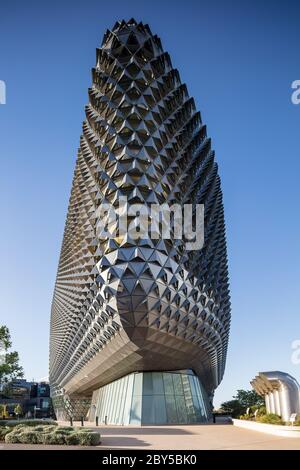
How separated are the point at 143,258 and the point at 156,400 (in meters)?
13.6

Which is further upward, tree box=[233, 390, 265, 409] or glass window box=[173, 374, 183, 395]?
glass window box=[173, 374, 183, 395]

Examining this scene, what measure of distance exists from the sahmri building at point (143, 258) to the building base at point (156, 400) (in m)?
0.11

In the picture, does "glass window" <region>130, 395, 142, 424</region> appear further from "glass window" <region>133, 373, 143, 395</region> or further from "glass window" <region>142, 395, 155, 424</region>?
"glass window" <region>133, 373, 143, 395</region>

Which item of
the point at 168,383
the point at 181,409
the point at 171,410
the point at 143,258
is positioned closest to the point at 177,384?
the point at 168,383

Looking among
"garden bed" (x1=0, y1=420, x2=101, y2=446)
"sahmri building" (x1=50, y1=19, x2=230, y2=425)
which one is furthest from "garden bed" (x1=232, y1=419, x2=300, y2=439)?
"sahmri building" (x1=50, y1=19, x2=230, y2=425)

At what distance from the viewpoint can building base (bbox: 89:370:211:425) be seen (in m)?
34.0

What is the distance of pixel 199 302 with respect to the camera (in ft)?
130

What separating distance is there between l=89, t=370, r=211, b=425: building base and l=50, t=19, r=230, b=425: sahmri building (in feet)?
0.36

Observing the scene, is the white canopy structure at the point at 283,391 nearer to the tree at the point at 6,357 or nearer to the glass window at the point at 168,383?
the glass window at the point at 168,383

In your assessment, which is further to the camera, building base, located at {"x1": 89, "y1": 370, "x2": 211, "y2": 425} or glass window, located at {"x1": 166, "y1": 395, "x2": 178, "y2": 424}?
glass window, located at {"x1": 166, "y1": 395, "x2": 178, "y2": 424}

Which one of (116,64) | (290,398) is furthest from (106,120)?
(290,398)

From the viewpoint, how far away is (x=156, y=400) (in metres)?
34.6

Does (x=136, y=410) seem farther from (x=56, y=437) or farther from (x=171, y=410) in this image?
(x=56, y=437)
